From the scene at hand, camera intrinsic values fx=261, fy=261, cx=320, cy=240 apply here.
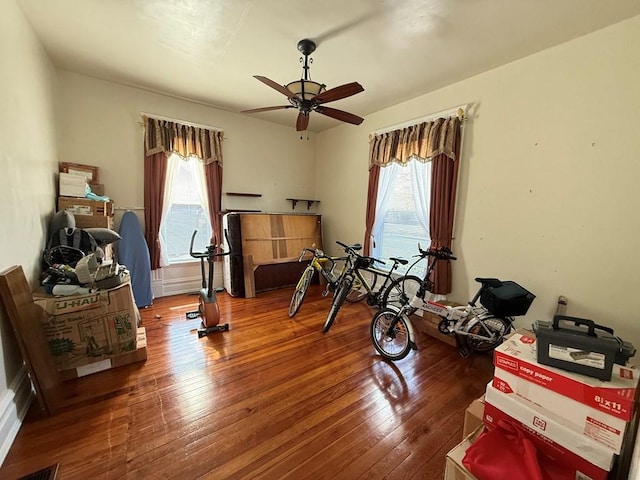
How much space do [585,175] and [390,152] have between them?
202cm

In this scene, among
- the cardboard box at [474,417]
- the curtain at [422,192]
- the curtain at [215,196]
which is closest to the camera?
the cardboard box at [474,417]

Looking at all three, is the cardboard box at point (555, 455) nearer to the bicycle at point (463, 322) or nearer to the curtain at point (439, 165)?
the bicycle at point (463, 322)

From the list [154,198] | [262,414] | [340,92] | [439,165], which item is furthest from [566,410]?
[154,198]

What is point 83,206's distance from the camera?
8.92ft

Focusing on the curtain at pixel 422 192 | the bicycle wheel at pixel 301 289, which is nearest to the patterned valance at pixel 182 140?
the bicycle wheel at pixel 301 289

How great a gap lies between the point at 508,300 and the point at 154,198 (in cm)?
422

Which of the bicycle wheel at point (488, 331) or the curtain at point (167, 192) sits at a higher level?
the curtain at point (167, 192)

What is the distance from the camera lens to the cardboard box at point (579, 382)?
36.0 inches

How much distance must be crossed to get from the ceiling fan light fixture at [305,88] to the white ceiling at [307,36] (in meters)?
0.42

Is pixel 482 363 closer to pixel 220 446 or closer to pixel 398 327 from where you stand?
pixel 398 327

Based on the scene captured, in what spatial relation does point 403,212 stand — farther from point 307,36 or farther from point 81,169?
point 81,169

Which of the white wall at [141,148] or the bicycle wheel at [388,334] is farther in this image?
the white wall at [141,148]

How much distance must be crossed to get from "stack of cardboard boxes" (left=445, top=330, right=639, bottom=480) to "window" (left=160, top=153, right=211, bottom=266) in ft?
13.1

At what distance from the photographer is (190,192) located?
3971mm
